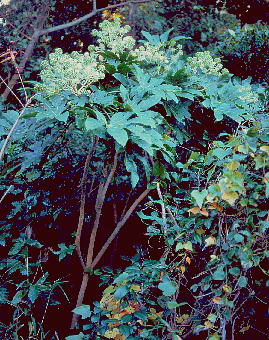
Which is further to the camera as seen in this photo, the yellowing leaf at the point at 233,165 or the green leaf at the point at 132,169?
the green leaf at the point at 132,169

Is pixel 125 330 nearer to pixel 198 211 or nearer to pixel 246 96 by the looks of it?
pixel 198 211

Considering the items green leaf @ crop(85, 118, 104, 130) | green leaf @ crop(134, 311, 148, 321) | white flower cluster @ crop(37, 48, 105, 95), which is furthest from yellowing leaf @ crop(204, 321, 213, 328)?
white flower cluster @ crop(37, 48, 105, 95)

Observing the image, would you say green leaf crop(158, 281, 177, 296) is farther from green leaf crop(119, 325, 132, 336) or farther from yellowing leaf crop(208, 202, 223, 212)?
yellowing leaf crop(208, 202, 223, 212)

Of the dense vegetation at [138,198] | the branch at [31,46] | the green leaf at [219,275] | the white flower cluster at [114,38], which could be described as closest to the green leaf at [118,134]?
the dense vegetation at [138,198]

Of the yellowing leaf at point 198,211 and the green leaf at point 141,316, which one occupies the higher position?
the yellowing leaf at point 198,211

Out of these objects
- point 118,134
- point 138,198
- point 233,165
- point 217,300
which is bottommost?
point 138,198

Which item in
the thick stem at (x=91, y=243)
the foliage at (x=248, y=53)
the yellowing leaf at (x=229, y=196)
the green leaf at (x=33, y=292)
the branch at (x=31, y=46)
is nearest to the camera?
the yellowing leaf at (x=229, y=196)

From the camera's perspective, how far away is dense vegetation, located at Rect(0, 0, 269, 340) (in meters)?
1.33

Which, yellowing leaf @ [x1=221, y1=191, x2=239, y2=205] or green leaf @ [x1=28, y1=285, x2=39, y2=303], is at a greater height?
yellowing leaf @ [x1=221, y1=191, x2=239, y2=205]

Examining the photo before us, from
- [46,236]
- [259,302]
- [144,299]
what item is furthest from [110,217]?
[259,302]

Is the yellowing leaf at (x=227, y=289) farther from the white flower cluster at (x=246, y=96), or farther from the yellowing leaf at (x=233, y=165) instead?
the white flower cluster at (x=246, y=96)

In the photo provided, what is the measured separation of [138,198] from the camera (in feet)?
7.30

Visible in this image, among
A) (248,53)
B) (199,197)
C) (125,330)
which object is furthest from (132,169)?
(248,53)

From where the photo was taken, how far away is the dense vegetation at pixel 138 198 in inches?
52.6
